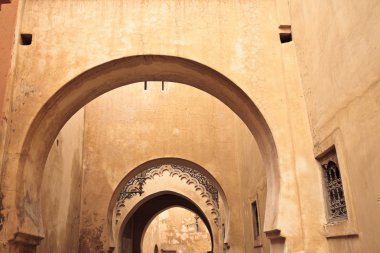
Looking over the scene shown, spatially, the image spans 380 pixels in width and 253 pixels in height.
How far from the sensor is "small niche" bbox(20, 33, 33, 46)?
446 cm

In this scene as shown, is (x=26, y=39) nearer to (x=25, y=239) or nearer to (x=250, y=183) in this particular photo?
(x=25, y=239)

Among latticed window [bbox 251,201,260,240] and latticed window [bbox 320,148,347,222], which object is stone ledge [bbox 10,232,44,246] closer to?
latticed window [bbox 320,148,347,222]

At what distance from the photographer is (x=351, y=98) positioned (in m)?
2.97

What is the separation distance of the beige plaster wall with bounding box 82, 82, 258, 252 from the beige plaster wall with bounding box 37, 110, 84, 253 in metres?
0.41

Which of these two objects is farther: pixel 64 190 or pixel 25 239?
pixel 64 190

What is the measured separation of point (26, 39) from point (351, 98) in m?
3.69

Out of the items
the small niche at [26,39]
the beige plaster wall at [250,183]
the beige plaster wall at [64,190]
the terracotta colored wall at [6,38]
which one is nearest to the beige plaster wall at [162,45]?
the small niche at [26,39]

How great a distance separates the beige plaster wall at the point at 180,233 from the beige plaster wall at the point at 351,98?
58.5 feet

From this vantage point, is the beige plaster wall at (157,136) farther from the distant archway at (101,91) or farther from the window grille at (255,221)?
the distant archway at (101,91)

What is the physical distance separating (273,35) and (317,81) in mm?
1035

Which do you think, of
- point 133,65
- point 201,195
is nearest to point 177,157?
point 201,195

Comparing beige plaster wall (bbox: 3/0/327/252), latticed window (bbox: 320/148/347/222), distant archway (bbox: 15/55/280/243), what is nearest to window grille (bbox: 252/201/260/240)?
distant archway (bbox: 15/55/280/243)

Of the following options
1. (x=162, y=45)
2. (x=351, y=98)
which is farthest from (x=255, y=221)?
(x=351, y=98)

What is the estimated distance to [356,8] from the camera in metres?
2.83
